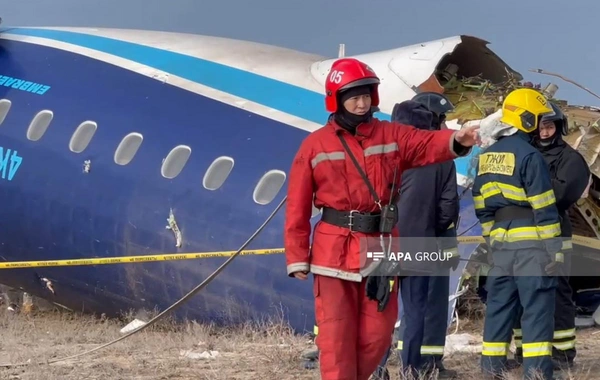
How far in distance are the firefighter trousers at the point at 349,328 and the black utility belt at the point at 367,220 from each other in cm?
29

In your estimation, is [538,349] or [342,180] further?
[538,349]

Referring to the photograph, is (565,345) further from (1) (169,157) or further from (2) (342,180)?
(1) (169,157)

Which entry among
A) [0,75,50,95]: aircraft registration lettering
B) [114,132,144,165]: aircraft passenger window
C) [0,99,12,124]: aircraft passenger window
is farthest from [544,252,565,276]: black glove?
[0,99,12,124]: aircraft passenger window

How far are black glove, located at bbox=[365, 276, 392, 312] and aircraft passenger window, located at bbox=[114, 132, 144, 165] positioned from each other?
5.37 m

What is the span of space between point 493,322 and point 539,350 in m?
0.46

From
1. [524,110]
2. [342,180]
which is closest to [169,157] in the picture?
[524,110]

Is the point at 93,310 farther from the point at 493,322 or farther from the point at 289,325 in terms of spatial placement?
the point at 493,322

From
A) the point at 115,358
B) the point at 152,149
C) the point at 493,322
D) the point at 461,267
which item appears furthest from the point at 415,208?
the point at 152,149

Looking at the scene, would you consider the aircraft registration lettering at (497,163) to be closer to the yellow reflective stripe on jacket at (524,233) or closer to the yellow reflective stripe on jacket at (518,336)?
the yellow reflective stripe on jacket at (524,233)

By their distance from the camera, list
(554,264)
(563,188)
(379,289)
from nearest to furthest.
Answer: (379,289) < (554,264) < (563,188)

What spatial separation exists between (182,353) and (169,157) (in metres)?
2.32

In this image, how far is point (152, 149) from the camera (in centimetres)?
1023

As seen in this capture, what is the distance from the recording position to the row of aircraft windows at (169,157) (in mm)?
9344

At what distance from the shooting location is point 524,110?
6.85 metres
